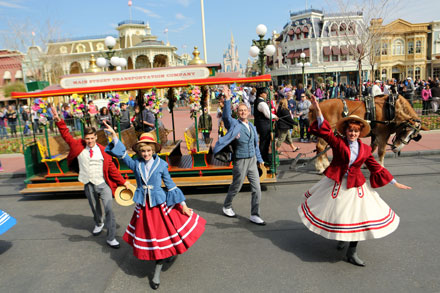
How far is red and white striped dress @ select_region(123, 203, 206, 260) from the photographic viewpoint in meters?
3.77

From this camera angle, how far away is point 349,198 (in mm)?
3859

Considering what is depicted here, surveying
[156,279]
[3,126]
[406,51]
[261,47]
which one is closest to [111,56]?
[261,47]

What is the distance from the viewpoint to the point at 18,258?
187 inches

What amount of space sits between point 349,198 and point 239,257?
5.35 feet

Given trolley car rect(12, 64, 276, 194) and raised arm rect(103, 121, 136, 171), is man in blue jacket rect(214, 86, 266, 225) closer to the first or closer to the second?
trolley car rect(12, 64, 276, 194)

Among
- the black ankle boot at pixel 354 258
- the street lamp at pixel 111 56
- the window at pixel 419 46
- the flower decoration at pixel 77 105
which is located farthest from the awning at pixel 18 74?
the window at pixel 419 46

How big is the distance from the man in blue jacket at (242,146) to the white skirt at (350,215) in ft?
4.89

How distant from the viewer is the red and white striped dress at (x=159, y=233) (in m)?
3.77

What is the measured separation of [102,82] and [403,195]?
21.7ft

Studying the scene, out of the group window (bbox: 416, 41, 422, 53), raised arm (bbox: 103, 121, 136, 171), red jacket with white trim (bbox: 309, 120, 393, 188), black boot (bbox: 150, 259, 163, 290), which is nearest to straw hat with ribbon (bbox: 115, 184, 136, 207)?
raised arm (bbox: 103, 121, 136, 171)

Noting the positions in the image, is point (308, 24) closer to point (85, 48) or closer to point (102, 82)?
point (85, 48)

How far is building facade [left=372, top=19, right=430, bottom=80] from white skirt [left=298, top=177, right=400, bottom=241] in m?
51.6

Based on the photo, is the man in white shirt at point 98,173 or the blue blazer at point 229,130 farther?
the blue blazer at point 229,130

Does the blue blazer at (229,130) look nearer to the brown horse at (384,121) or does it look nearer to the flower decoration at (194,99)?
the flower decoration at (194,99)
